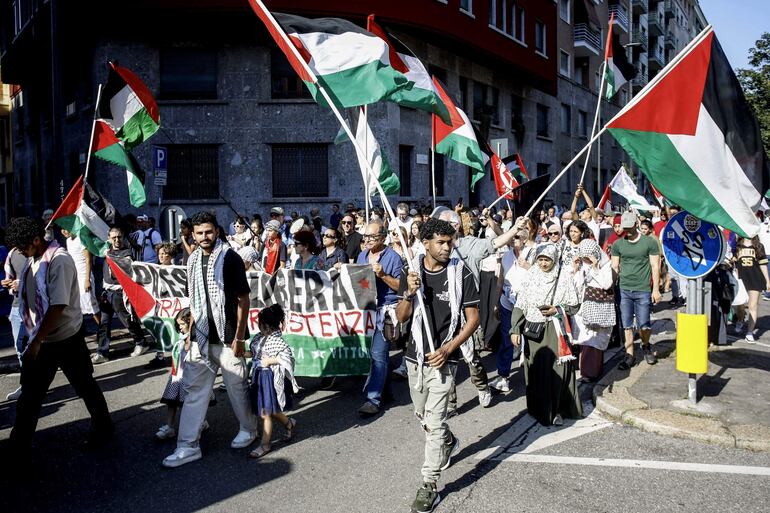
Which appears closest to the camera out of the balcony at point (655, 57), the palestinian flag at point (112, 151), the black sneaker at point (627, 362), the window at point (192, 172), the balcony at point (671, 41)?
the black sneaker at point (627, 362)

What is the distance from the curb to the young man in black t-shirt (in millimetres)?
2137

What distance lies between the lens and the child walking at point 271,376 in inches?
210

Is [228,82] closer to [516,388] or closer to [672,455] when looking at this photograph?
[516,388]

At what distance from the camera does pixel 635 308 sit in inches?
324

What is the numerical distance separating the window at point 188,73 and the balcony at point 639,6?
36823 mm

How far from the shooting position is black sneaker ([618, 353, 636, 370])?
762 cm

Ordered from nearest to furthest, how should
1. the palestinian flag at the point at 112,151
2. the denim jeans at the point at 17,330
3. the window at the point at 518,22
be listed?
the denim jeans at the point at 17,330
the palestinian flag at the point at 112,151
the window at the point at 518,22

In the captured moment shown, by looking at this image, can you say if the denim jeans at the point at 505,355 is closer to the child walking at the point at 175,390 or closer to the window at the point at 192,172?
the child walking at the point at 175,390

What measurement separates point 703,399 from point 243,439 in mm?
4284

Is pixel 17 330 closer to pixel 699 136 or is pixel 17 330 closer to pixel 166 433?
pixel 166 433

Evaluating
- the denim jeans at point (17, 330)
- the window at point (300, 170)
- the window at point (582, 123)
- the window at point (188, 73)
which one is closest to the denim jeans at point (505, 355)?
the denim jeans at point (17, 330)

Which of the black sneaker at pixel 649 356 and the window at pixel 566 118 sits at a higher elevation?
the window at pixel 566 118

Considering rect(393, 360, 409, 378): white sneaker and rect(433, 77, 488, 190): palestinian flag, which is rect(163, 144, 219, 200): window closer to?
rect(433, 77, 488, 190): palestinian flag

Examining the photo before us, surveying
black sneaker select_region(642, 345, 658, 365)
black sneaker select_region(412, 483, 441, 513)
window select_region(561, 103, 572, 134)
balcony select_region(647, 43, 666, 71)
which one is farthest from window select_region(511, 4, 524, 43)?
balcony select_region(647, 43, 666, 71)
